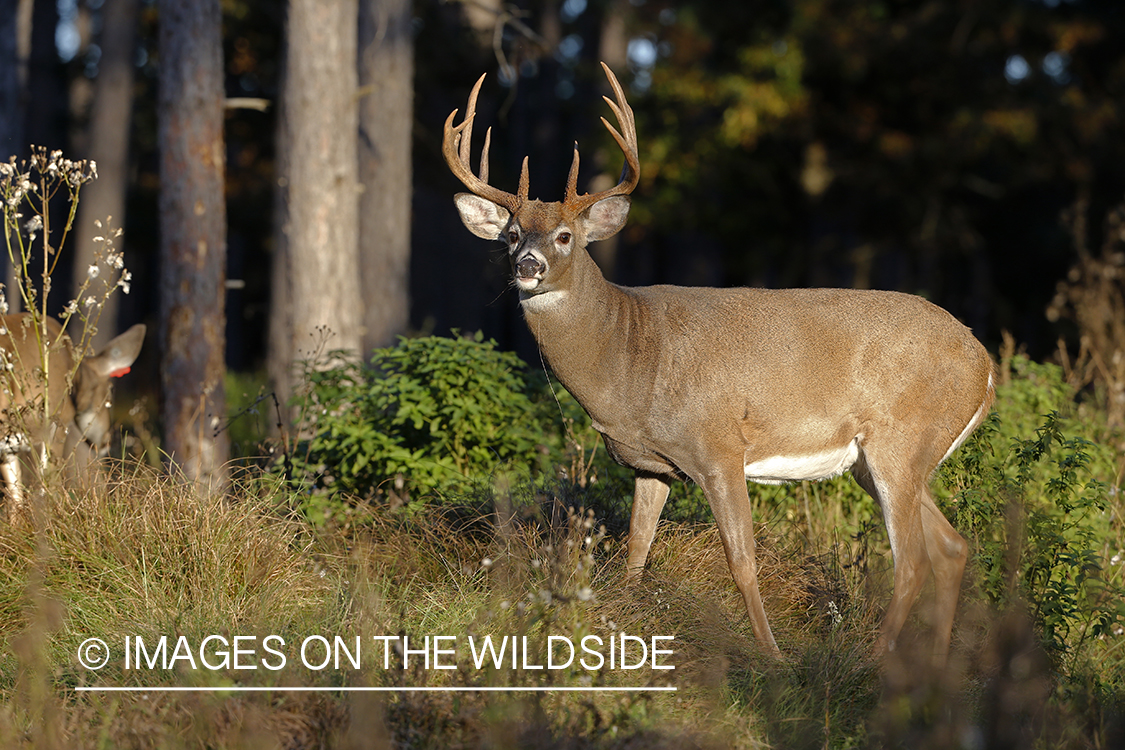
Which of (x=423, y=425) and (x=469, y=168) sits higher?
(x=469, y=168)

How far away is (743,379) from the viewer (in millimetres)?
5246

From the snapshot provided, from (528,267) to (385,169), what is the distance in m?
6.49

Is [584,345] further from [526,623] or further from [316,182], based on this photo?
[316,182]

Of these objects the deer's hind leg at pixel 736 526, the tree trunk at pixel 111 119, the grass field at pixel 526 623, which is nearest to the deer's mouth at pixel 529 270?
the grass field at pixel 526 623

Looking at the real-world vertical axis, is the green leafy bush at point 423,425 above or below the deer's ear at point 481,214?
below

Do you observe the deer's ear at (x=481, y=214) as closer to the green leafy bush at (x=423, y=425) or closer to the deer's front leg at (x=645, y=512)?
the green leafy bush at (x=423, y=425)

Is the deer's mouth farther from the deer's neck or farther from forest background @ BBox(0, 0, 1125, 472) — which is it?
forest background @ BBox(0, 0, 1125, 472)

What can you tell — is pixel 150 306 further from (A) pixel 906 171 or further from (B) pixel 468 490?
(B) pixel 468 490

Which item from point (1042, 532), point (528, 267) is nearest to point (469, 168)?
point (528, 267)

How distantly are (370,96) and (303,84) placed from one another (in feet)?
7.44

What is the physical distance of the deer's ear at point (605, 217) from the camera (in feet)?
17.8

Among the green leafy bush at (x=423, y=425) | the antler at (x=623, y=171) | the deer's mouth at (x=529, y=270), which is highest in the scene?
the antler at (x=623, y=171)

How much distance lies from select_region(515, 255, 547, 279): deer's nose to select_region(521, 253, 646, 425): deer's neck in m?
0.26

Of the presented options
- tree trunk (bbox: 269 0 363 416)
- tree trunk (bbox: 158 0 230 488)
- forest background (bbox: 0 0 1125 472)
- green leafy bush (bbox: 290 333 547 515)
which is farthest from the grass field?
forest background (bbox: 0 0 1125 472)
